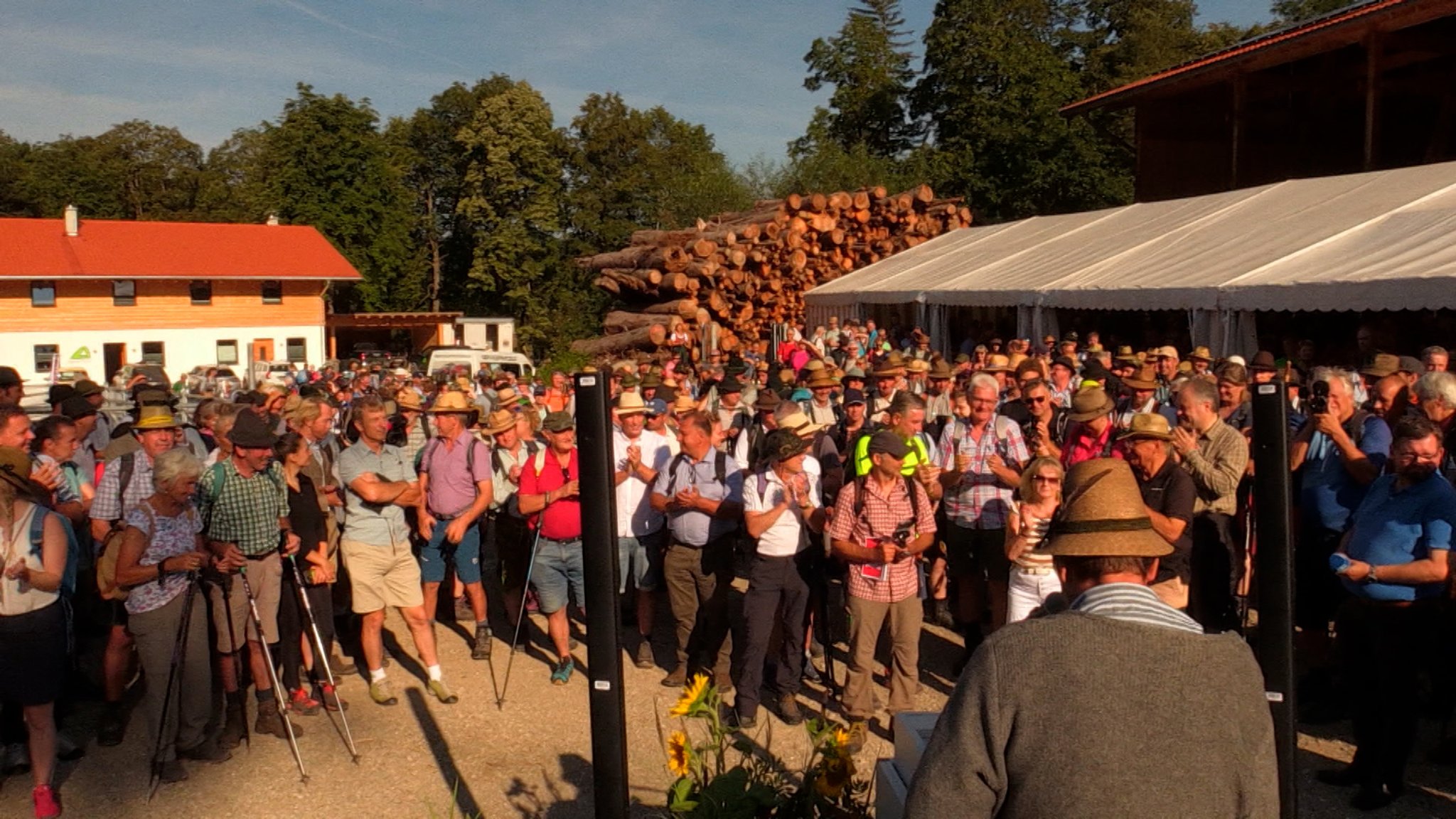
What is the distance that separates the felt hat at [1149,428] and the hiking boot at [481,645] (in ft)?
14.7

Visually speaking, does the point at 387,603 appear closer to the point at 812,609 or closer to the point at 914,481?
the point at 812,609

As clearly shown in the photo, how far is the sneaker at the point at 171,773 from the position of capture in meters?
5.26

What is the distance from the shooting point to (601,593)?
130 inches

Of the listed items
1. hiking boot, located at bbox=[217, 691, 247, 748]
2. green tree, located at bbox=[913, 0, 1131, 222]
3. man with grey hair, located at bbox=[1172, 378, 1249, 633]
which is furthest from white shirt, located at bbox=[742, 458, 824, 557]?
green tree, located at bbox=[913, 0, 1131, 222]

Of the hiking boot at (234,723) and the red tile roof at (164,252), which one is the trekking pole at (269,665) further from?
the red tile roof at (164,252)

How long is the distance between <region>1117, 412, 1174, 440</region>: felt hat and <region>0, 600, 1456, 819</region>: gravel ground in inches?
70.3

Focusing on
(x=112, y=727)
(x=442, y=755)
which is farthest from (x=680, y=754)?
(x=112, y=727)

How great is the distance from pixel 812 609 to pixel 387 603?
2.67 meters

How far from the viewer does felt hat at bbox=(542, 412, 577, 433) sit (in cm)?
671

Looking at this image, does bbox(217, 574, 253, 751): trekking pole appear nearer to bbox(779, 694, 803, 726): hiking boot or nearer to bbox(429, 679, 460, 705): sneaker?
bbox(429, 679, 460, 705): sneaker

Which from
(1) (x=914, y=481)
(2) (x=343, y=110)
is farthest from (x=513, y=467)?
(2) (x=343, y=110)

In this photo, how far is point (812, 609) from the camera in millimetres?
6750

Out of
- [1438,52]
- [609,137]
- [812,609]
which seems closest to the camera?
[812,609]

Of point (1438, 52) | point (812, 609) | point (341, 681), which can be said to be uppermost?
point (1438, 52)
